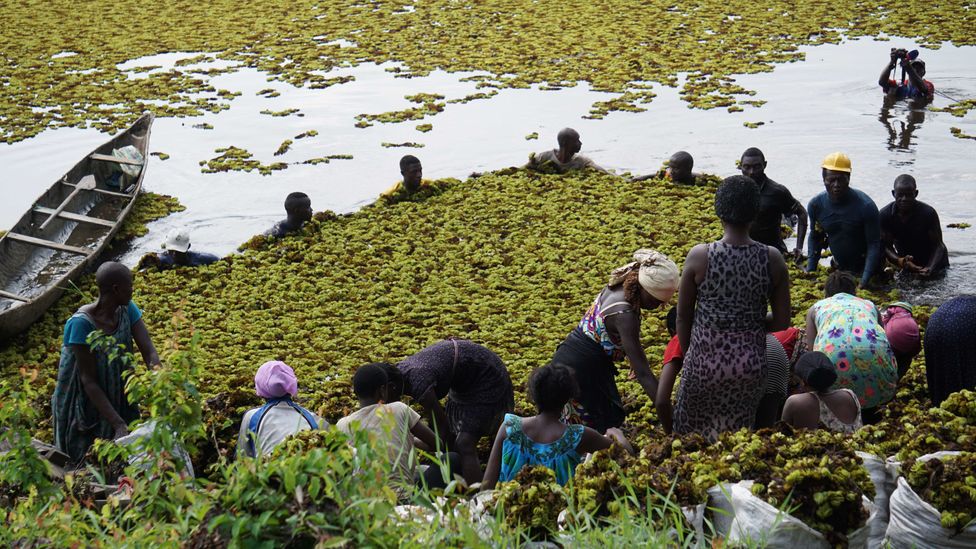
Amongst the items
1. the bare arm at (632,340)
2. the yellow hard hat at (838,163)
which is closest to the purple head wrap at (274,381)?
the bare arm at (632,340)

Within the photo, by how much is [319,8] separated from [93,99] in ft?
21.2

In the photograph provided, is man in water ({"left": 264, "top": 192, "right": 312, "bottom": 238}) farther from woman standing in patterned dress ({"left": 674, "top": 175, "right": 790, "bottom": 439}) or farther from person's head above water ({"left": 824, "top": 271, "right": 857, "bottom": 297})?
woman standing in patterned dress ({"left": 674, "top": 175, "right": 790, "bottom": 439})

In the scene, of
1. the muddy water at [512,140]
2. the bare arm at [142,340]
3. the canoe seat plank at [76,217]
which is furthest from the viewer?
the muddy water at [512,140]

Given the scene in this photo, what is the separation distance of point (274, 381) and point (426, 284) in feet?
10.7

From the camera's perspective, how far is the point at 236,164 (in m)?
12.6

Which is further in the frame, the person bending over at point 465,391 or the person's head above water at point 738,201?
the person bending over at point 465,391

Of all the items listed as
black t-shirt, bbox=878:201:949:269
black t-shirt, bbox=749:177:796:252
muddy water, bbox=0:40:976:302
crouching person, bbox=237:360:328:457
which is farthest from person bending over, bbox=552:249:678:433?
muddy water, bbox=0:40:976:302

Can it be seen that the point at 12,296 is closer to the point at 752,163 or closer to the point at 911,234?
the point at 752,163

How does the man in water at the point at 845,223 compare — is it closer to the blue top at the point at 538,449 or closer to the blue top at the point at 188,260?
the blue top at the point at 538,449

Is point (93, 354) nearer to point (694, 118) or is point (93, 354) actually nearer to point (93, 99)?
point (694, 118)

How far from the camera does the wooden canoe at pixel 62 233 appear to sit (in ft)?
27.7

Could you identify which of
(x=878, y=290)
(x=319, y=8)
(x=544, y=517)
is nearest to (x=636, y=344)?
(x=544, y=517)

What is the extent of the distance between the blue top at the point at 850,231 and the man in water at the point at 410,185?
4.23 meters

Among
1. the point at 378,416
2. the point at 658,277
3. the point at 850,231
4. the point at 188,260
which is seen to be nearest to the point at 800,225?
the point at 850,231
